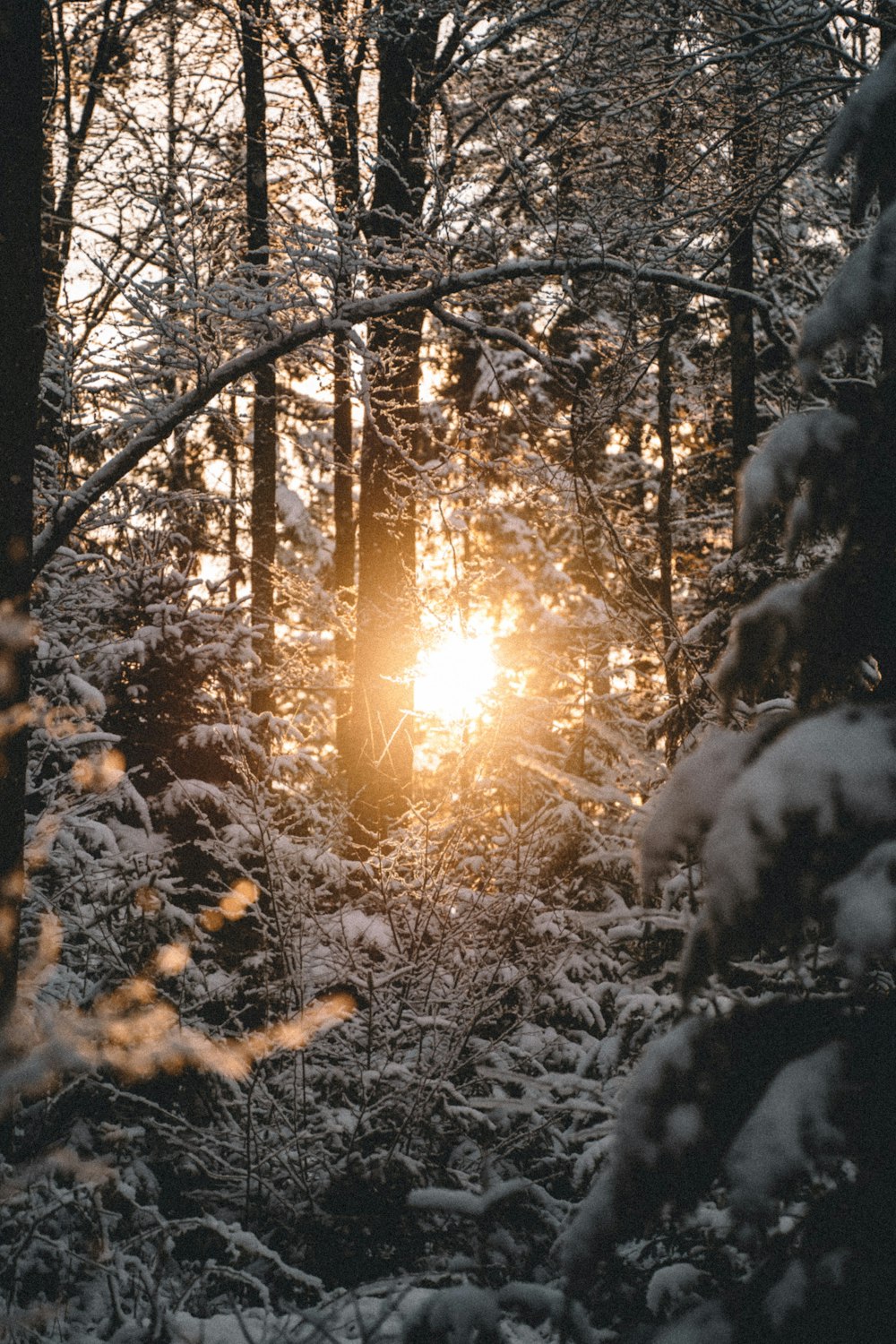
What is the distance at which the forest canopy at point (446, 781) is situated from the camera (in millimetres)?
1554

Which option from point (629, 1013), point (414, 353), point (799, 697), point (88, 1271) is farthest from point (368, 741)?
point (799, 697)

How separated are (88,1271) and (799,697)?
379 cm

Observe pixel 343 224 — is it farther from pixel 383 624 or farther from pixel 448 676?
pixel 448 676

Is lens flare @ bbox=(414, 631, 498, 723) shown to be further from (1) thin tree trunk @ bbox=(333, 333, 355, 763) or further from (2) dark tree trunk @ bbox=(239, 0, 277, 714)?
(1) thin tree trunk @ bbox=(333, 333, 355, 763)

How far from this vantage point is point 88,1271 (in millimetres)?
3723

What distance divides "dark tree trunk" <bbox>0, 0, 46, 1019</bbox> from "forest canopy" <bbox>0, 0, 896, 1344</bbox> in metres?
0.02

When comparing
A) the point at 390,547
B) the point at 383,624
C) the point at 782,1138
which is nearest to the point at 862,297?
the point at 782,1138

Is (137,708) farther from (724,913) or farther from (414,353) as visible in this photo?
(724,913)

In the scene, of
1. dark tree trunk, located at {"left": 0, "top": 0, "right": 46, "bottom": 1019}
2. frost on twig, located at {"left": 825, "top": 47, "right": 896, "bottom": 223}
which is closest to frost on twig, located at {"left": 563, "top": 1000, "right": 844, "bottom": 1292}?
frost on twig, located at {"left": 825, "top": 47, "right": 896, "bottom": 223}

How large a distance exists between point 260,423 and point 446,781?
6032 millimetres

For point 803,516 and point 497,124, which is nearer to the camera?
point 803,516

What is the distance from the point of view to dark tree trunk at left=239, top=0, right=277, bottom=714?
855 centimetres

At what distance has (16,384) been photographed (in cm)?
367

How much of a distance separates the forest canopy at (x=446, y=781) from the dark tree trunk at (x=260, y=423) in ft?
0.38
